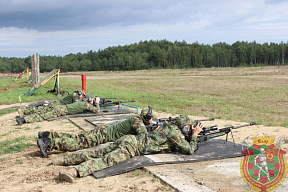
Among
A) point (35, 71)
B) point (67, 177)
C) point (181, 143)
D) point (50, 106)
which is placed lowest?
point (67, 177)

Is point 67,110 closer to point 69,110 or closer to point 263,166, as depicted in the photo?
point 69,110

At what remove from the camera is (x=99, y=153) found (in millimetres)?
5906

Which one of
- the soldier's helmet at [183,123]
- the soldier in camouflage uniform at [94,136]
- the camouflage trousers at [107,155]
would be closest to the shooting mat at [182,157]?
the camouflage trousers at [107,155]

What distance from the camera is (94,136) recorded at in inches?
280

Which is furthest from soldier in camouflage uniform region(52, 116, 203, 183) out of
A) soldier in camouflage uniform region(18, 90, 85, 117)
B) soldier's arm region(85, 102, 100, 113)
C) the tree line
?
the tree line

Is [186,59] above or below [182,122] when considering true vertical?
above

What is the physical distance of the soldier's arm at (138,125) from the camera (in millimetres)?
6645

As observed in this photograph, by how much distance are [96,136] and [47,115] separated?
14.8ft

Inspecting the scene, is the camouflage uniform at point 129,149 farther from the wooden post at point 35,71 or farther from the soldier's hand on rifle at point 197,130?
the wooden post at point 35,71

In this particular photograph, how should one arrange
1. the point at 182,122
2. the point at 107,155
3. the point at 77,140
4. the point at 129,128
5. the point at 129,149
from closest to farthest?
the point at 107,155, the point at 129,149, the point at 182,122, the point at 129,128, the point at 77,140

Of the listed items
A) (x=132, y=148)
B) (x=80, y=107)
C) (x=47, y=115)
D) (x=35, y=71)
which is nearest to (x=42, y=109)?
(x=47, y=115)

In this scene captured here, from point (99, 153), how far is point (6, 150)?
3.07 meters

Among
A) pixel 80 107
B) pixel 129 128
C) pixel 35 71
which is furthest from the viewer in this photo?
pixel 35 71

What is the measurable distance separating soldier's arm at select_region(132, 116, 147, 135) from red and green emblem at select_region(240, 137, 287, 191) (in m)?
2.13
